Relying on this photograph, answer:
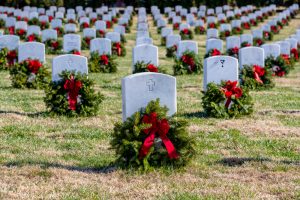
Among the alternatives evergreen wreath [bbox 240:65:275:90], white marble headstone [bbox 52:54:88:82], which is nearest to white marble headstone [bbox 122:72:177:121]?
white marble headstone [bbox 52:54:88:82]

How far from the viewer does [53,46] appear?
2397 cm

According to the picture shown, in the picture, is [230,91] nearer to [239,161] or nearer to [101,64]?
[239,161]

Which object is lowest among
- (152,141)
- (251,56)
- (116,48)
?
(152,141)

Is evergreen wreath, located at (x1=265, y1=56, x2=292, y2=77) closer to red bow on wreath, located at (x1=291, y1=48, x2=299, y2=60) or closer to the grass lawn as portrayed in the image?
red bow on wreath, located at (x1=291, y1=48, x2=299, y2=60)

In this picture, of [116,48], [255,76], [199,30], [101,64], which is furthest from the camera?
[199,30]

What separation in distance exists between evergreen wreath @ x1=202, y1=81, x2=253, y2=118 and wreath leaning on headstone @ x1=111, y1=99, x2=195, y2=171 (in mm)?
3924

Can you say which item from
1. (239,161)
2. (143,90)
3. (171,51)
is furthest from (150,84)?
(171,51)

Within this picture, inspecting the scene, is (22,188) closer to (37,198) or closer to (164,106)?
(37,198)

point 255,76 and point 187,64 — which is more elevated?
point 187,64

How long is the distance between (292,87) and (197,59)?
301 cm

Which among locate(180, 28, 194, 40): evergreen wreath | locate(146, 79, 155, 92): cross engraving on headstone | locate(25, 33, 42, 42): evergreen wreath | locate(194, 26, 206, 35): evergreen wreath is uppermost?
locate(194, 26, 206, 35): evergreen wreath

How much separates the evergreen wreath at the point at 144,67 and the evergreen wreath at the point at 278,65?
3642 millimetres

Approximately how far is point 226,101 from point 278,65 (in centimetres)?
678

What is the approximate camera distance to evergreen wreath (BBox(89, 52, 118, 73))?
19391 mm
